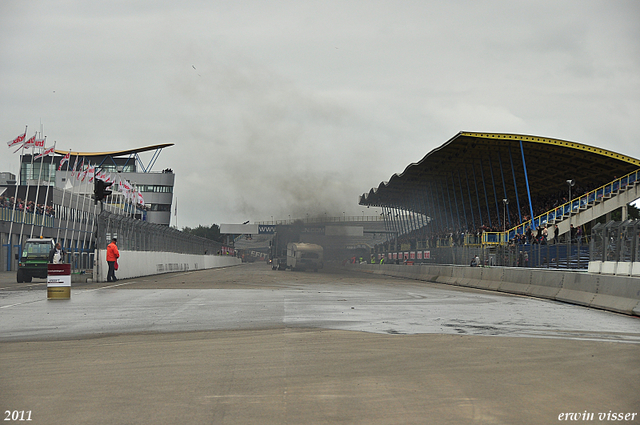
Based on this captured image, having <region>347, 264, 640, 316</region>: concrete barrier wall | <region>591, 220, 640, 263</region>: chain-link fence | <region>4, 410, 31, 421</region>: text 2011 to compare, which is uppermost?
<region>591, 220, 640, 263</region>: chain-link fence

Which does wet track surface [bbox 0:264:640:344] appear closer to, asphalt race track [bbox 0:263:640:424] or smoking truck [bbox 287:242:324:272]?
asphalt race track [bbox 0:263:640:424]

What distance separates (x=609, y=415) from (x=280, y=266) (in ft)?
208

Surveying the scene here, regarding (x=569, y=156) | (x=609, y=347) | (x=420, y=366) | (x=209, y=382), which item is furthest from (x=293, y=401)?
(x=569, y=156)

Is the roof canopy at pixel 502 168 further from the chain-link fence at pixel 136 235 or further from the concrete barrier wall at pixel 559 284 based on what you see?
the chain-link fence at pixel 136 235

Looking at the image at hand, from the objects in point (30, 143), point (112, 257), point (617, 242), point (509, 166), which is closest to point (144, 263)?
point (112, 257)

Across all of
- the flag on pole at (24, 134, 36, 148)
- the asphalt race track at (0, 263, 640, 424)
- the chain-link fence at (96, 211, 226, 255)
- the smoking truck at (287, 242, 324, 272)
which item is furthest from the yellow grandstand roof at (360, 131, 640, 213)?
the asphalt race track at (0, 263, 640, 424)

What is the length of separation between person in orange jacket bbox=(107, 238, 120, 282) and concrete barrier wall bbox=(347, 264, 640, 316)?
15.2m

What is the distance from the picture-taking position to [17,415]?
533 centimetres

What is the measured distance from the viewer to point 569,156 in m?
52.2

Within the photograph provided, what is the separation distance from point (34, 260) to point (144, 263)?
8.05m

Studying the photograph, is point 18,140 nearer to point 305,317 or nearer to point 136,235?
point 136,235

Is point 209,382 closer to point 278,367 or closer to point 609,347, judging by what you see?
point 278,367

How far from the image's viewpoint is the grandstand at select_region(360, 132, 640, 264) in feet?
154

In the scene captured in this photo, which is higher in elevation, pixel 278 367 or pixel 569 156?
pixel 569 156
